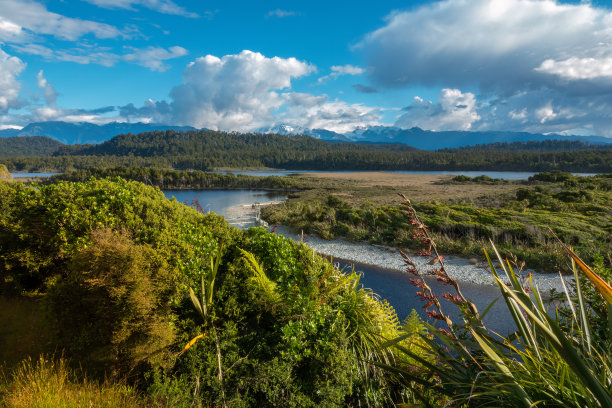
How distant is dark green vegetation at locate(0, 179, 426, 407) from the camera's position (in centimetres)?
290

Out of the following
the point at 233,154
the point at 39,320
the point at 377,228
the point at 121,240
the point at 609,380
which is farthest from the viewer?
the point at 233,154

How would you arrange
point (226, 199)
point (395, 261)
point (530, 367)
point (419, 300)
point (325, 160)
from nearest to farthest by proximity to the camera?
point (530, 367), point (419, 300), point (395, 261), point (226, 199), point (325, 160)

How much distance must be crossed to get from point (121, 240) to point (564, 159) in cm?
12411

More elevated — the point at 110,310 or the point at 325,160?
the point at 325,160

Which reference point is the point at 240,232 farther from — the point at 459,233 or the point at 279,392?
the point at 459,233

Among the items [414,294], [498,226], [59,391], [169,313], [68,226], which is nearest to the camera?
[59,391]

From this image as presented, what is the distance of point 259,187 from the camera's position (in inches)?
2363

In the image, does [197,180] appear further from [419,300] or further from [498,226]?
[419,300]

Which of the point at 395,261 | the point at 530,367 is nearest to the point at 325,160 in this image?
Answer: the point at 395,261

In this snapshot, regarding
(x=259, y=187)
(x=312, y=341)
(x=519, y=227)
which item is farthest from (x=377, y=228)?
(x=259, y=187)

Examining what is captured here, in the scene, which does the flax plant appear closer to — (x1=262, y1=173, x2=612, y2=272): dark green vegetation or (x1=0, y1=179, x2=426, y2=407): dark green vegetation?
(x1=0, y1=179, x2=426, y2=407): dark green vegetation

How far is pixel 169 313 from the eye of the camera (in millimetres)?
3318

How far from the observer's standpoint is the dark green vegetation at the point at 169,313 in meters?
2.90

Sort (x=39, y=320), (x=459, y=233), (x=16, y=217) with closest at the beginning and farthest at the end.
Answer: (x=39, y=320)
(x=16, y=217)
(x=459, y=233)
